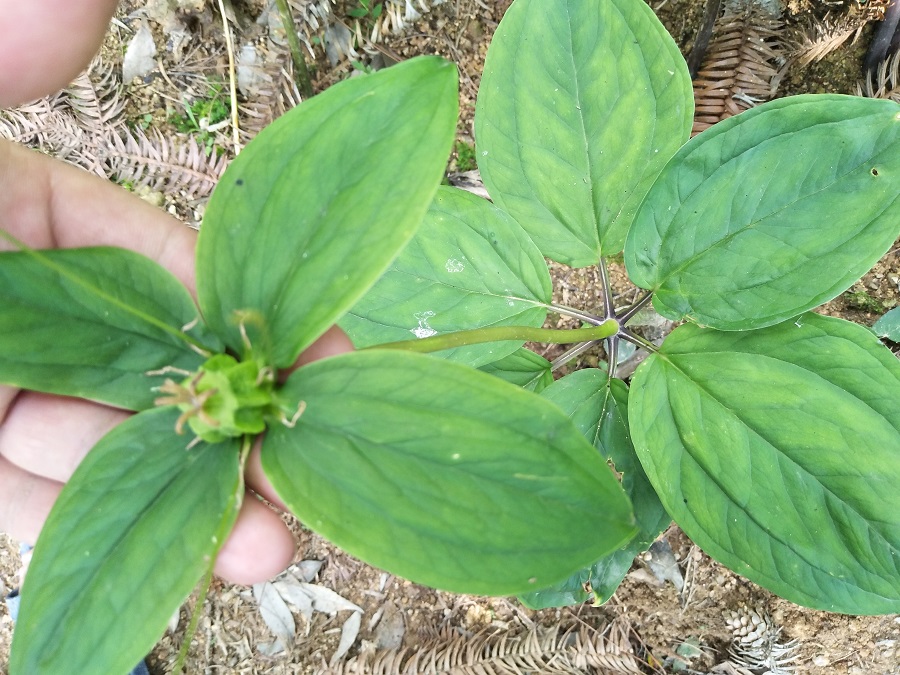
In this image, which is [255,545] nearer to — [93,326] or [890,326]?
[93,326]

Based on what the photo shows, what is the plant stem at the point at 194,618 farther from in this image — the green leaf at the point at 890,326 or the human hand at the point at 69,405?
the green leaf at the point at 890,326

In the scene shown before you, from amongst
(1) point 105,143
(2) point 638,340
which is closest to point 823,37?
(2) point 638,340

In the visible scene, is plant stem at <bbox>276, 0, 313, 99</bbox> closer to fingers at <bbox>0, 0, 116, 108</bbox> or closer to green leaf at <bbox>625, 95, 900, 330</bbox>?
fingers at <bbox>0, 0, 116, 108</bbox>

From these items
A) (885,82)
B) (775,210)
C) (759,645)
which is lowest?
(759,645)

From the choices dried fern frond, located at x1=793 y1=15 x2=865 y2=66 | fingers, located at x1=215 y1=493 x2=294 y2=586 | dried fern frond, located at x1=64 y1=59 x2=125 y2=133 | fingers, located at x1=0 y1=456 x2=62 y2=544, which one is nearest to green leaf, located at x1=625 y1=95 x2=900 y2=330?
dried fern frond, located at x1=793 y1=15 x2=865 y2=66

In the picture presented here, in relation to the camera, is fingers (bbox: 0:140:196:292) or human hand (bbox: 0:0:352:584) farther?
fingers (bbox: 0:140:196:292)

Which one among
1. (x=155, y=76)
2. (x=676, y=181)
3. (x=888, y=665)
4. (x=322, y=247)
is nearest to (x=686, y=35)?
(x=676, y=181)
